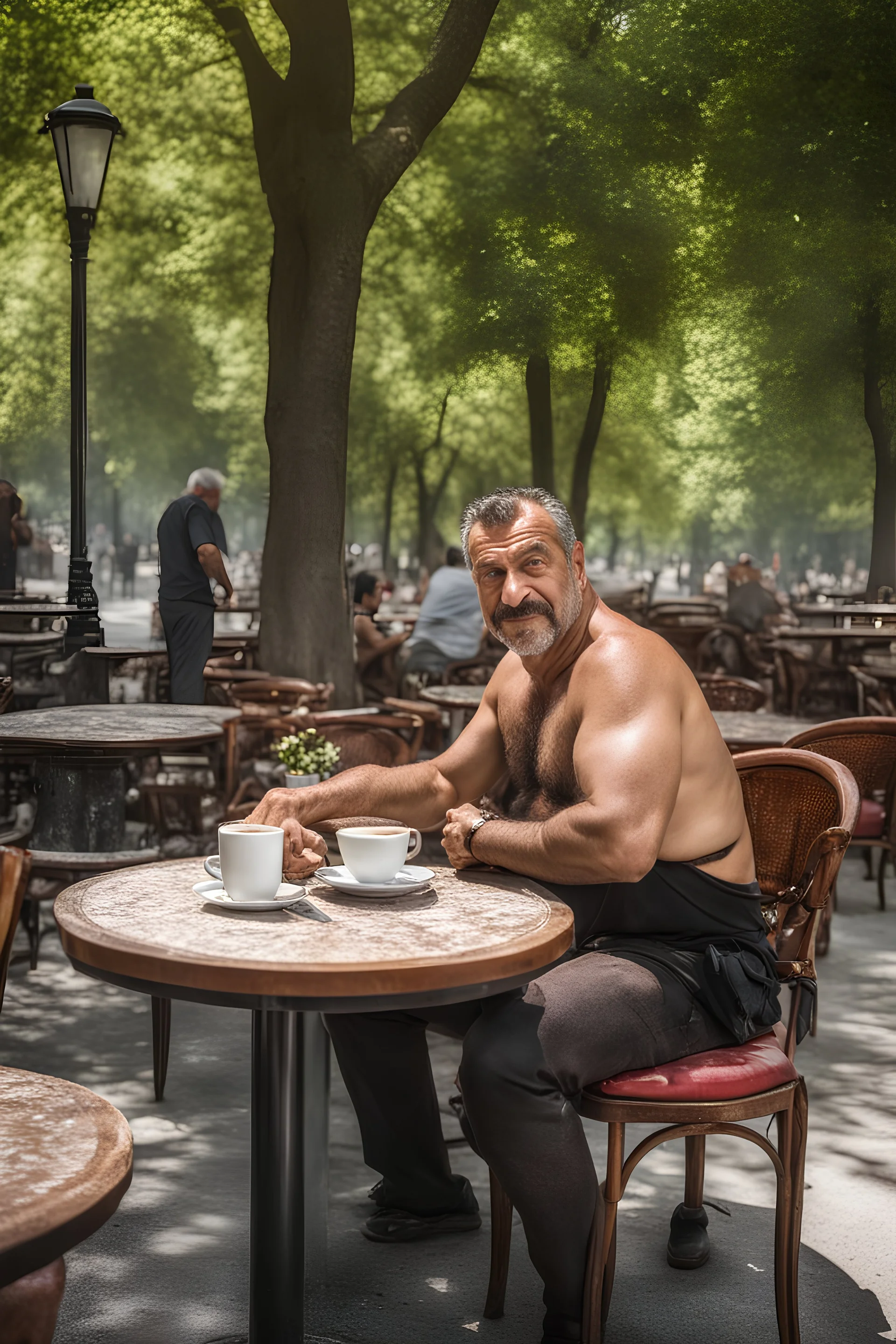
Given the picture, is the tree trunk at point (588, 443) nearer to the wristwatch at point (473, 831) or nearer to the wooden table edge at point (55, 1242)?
the wristwatch at point (473, 831)

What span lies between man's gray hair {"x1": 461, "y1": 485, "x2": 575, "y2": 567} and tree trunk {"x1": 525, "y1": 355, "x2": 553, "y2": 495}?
4590mm

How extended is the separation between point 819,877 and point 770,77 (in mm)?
5720

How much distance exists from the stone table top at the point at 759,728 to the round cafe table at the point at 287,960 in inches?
92.9

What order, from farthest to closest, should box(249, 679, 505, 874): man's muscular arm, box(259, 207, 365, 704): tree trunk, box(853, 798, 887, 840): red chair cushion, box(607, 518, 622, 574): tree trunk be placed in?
box(607, 518, 622, 574): tree trunk → box(259, 207, 365, 704): tree trunk → box(853, 798, 887, 840): red chair cushion → box(249, 679, 505, 874): man's muscular arm

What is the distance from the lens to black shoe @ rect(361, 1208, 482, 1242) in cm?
286

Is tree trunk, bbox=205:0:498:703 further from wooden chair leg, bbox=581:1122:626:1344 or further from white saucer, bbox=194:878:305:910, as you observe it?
wooden chair leg, bbox=581:1122:626:1344

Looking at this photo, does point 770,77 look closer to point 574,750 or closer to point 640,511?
point 640,511

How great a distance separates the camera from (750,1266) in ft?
9.07

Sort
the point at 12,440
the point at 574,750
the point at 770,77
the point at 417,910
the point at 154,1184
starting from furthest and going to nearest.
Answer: the point at 770,77 → the point at 12,440 → the point at 154,1184 → the point at 574,750 → the point at 417,910

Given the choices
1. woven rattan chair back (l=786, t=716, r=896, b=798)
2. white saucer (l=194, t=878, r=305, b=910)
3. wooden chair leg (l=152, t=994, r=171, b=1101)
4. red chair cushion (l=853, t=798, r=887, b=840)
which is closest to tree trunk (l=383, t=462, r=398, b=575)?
red chair cushion (l=853, t=798, r=887, b=840)

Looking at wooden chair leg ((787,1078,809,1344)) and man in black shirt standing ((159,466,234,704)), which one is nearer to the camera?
wooden chair leg ((787,1078,809,1344))

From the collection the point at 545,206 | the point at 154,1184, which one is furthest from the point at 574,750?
the point at 545,206

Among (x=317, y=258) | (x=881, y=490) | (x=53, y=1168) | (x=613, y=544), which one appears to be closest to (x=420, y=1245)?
(x=53, y=1168)

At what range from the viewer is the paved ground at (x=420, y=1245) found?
2.52 metres
